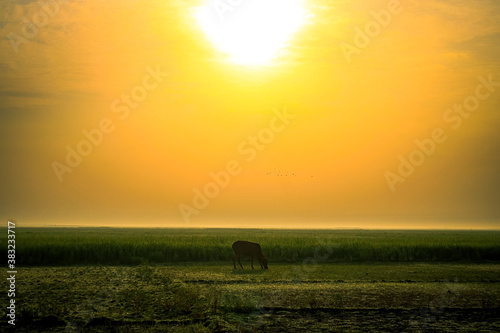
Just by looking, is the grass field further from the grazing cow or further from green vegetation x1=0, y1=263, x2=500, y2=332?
the grazing cow

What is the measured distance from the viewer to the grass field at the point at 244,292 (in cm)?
1360

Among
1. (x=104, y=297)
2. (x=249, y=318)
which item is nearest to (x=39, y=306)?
(x=104, y=297)

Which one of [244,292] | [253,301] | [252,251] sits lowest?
[253,301]

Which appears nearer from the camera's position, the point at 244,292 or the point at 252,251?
the point at 244,292

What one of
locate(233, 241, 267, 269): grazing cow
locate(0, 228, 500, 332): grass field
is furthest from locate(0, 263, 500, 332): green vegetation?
locate(233, 241, 267, 269): grazing cow

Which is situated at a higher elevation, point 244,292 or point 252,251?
point 252,251

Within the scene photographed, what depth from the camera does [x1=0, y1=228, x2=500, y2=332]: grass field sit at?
44.6ft

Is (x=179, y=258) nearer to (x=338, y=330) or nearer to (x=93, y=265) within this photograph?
(x=93, y=265)

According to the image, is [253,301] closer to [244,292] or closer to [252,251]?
[244,292]

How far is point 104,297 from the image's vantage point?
17.0 metres

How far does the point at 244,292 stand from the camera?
18703 millimetres

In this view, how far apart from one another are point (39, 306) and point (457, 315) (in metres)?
11.8

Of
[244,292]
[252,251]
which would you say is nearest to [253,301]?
[244,292]

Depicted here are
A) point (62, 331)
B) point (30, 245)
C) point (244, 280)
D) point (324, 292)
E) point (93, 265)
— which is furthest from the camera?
point (30, 245)
